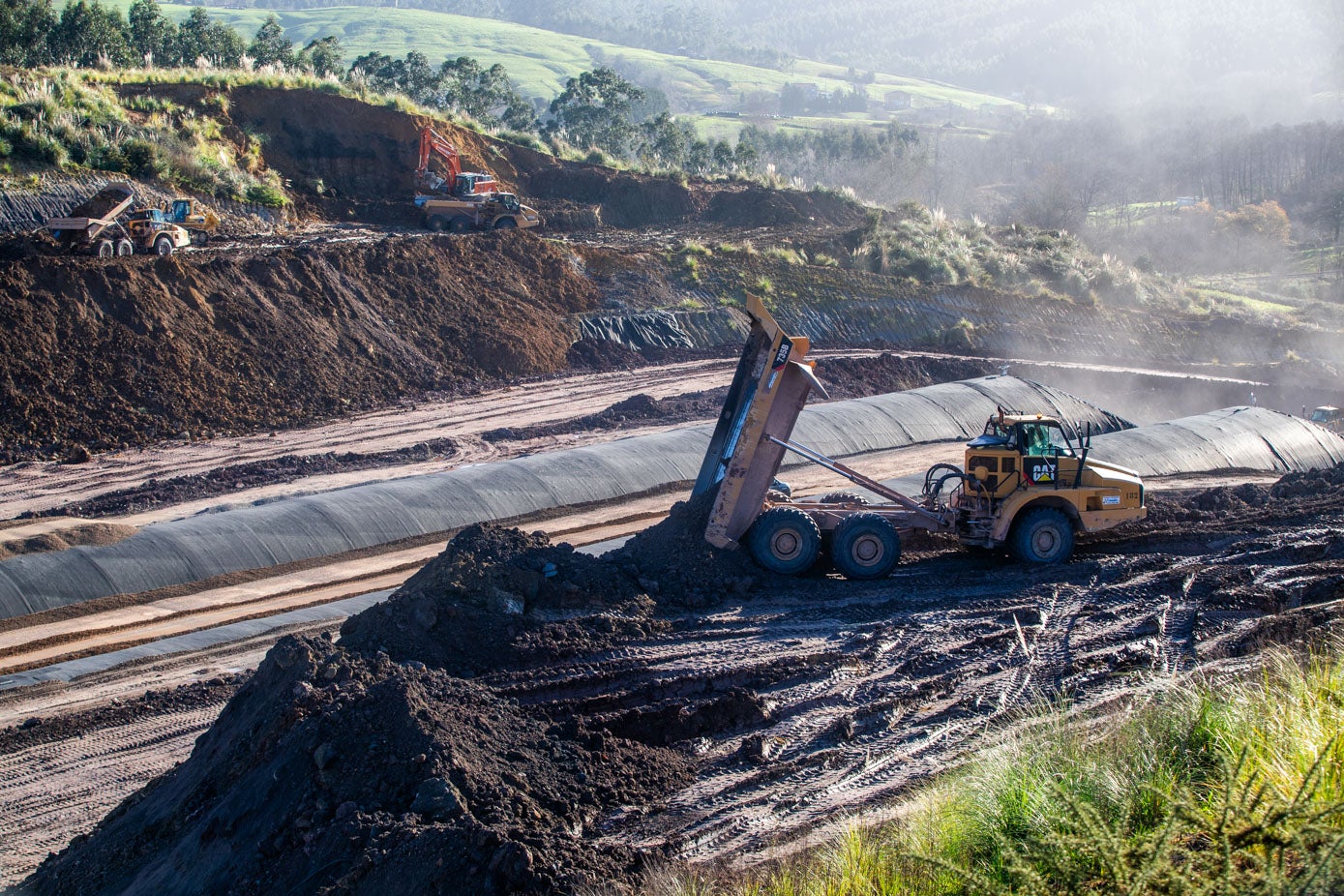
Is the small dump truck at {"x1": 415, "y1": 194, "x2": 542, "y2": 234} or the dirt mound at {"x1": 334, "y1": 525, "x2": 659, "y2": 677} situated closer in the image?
the dirt mound at {"x1": 334, "y1": 525, "x2": 659, "y2": 677}

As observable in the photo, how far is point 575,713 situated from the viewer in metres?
9.59

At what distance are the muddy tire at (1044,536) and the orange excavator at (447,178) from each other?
2574 cm

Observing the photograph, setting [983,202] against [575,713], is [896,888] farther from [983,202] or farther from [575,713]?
[983,202]

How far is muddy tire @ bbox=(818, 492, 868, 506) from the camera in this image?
14.4 m

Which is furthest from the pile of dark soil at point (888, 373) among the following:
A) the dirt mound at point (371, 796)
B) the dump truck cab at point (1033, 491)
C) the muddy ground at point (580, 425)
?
the dirt mound at point (371, 796)

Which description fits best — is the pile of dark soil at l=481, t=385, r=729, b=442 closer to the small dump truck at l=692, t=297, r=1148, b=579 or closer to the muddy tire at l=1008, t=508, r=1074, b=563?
the small dump truck at l=692, t=297, r=1148, b=579

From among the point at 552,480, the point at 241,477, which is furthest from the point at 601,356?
the point at 241,477

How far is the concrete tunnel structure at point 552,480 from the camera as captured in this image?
1452cm

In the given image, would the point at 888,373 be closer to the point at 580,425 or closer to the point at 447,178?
the point at 580,425

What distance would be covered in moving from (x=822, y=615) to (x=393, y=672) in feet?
17.0

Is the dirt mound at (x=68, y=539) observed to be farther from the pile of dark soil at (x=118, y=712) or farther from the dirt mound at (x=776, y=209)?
the dirt mound at (x=776, y=209)

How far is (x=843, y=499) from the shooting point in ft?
48.0

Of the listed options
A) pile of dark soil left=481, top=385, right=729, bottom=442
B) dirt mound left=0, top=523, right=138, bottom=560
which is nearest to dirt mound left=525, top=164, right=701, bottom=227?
pile of dark soil left=481, top=385, right=729, bottom=442

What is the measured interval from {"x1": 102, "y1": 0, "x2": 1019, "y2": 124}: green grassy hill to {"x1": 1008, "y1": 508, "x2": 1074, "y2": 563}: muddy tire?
417ft
